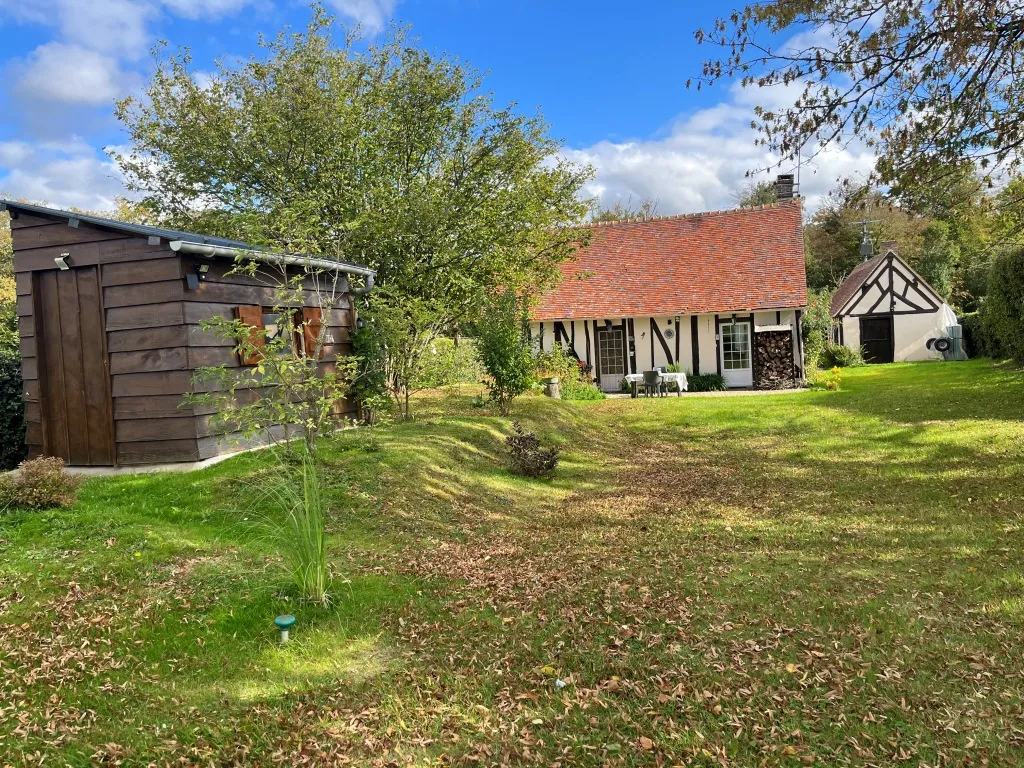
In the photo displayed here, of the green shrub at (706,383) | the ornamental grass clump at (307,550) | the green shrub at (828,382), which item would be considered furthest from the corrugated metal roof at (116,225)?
the green shrub at (828,382)

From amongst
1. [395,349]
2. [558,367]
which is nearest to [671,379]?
[558,367]

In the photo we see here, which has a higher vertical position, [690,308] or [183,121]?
[183,121]

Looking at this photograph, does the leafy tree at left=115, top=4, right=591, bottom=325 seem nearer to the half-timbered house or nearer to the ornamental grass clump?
the half-timbered house

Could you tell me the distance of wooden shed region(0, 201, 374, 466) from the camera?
7.41m

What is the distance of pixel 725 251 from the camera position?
20078 mm

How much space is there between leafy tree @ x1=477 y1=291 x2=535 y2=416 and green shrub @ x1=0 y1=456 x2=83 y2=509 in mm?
6610

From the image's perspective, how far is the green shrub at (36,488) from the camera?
18.1ft

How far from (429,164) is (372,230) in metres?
2.40

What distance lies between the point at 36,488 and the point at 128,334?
2.49m

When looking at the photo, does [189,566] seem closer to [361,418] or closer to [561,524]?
[561,524]

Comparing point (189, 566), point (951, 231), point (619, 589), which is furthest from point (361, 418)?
point (951, 231)

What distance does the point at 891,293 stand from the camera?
2650 cm

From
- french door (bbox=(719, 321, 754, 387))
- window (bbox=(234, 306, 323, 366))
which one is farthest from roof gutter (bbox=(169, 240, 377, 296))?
french door (bbox=(719, 321, 754, 387))

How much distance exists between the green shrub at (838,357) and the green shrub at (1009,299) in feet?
21.2
